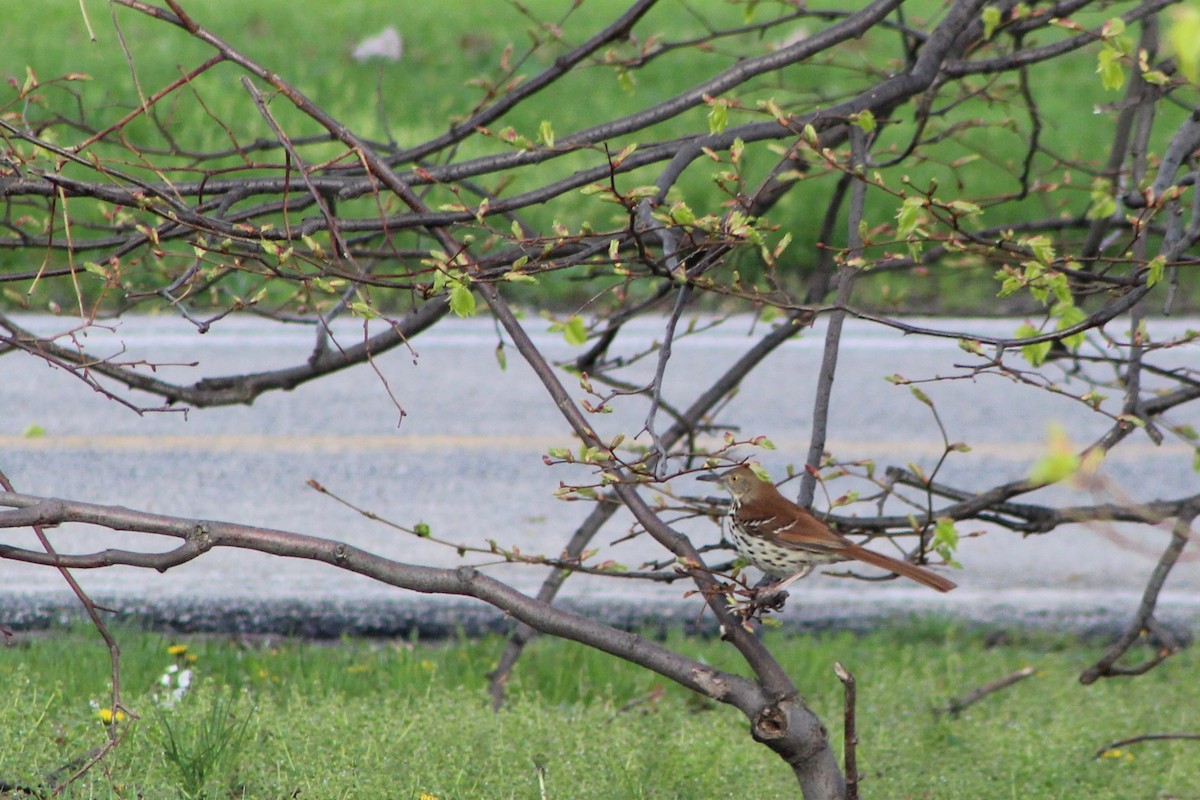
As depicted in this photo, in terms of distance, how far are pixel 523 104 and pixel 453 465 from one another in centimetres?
565

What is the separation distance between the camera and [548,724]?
3859 millimetres

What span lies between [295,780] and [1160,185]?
8.06 feet

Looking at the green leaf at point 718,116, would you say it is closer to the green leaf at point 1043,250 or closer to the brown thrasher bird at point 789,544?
the green leaf at point 1043,250

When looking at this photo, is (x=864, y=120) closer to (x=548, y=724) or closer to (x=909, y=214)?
(x=909, y=214)

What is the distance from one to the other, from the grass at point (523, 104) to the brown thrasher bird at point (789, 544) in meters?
5.70

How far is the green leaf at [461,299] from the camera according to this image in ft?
8.01

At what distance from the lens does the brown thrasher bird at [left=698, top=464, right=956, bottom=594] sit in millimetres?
3148

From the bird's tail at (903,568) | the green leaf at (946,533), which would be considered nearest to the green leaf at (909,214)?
the green leaf at (946,533)

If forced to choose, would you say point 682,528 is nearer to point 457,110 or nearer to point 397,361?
point 397,361

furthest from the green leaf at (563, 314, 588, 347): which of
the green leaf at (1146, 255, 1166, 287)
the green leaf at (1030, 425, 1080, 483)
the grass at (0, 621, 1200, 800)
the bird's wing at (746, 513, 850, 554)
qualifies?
the green leaf at (1030, 425, 1080, 483)

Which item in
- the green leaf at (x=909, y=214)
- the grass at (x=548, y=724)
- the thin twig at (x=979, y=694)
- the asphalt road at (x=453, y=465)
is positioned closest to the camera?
the green leaf at (x=909, y=214)

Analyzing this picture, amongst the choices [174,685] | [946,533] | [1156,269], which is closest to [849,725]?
[946,533]

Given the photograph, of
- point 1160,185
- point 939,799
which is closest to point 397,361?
point 939,799

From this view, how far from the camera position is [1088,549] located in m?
6.38
